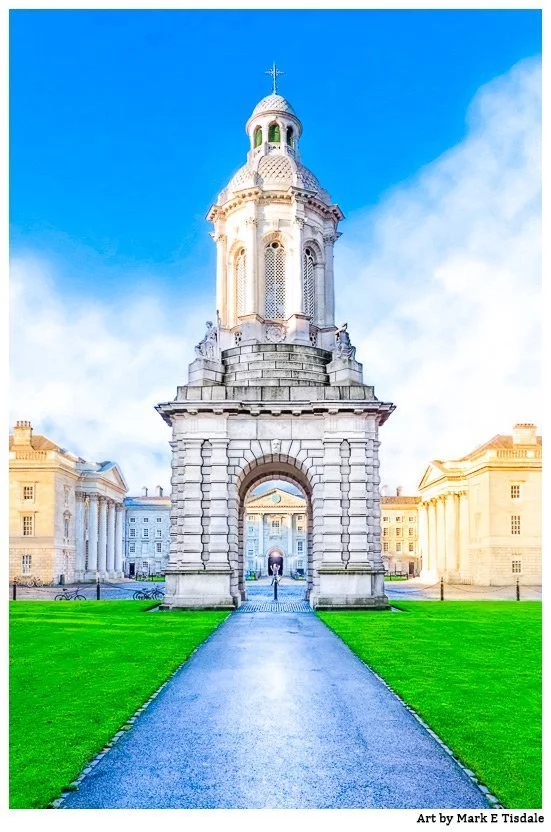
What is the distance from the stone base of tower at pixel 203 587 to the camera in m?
30.4

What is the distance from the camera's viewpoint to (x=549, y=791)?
7.29 m

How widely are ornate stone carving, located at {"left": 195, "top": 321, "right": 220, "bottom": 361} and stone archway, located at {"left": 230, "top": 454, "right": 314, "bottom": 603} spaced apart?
5.04 m

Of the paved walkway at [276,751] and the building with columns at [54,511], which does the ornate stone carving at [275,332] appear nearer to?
the paved walkway at [276,751]

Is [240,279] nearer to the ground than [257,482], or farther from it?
farther from it

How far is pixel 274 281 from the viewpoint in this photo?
3578cm

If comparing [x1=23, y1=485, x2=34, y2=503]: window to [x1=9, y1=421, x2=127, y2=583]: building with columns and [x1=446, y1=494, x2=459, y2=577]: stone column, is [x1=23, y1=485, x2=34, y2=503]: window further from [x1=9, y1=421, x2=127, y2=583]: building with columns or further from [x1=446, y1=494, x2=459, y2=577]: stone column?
[x1=446, y1=494, x2=459, y2=577]: stone column

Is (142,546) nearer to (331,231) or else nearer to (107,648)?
(331,231)

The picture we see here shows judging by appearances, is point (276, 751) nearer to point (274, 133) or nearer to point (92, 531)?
point (274, 133)

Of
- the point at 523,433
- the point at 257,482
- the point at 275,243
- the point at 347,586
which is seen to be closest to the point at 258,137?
the point at 275,243

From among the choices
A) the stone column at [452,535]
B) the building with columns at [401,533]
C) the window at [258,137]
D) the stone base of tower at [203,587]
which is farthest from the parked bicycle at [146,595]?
the building with columns at [401,533]

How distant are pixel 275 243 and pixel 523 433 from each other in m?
38.8

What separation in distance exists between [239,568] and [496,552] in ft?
117

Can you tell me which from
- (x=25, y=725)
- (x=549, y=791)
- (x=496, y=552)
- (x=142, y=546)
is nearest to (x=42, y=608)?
(x=25, y=725)

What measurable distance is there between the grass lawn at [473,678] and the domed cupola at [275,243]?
13.2 meters
